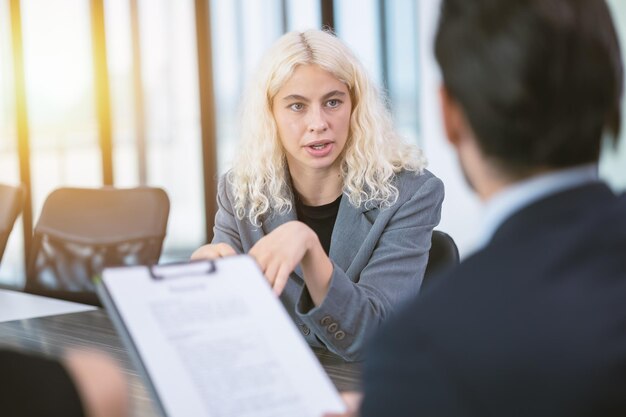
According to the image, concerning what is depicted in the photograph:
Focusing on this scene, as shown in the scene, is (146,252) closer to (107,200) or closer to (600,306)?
(107,200)

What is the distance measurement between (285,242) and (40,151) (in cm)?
595

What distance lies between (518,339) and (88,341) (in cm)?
139

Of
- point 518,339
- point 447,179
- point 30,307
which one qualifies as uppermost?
point 518,339

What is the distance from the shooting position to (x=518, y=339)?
0.59 metres

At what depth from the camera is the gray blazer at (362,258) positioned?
1.55 m

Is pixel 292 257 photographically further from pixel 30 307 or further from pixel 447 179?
pixel 447 179

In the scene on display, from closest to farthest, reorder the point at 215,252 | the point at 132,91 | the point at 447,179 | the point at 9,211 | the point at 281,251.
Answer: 1. the point at 281,251
2. the point at 215,252
3. the point at 9,211
4. the point at 447,179
5. the point at 132,91

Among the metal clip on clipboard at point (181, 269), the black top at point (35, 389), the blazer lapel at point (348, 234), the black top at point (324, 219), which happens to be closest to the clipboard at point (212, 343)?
the metal clip on clipboard at point (181, 269)

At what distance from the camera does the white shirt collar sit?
26.2 inches

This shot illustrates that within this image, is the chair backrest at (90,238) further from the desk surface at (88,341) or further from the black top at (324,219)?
the black top at (324,219)

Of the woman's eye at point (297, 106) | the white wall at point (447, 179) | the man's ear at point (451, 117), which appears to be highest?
the man's ear at point (451, 117)

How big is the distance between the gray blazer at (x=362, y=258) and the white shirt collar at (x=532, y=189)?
873mm

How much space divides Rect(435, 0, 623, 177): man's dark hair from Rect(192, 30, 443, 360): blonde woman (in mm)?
1044

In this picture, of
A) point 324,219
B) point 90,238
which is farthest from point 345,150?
point 90,238
